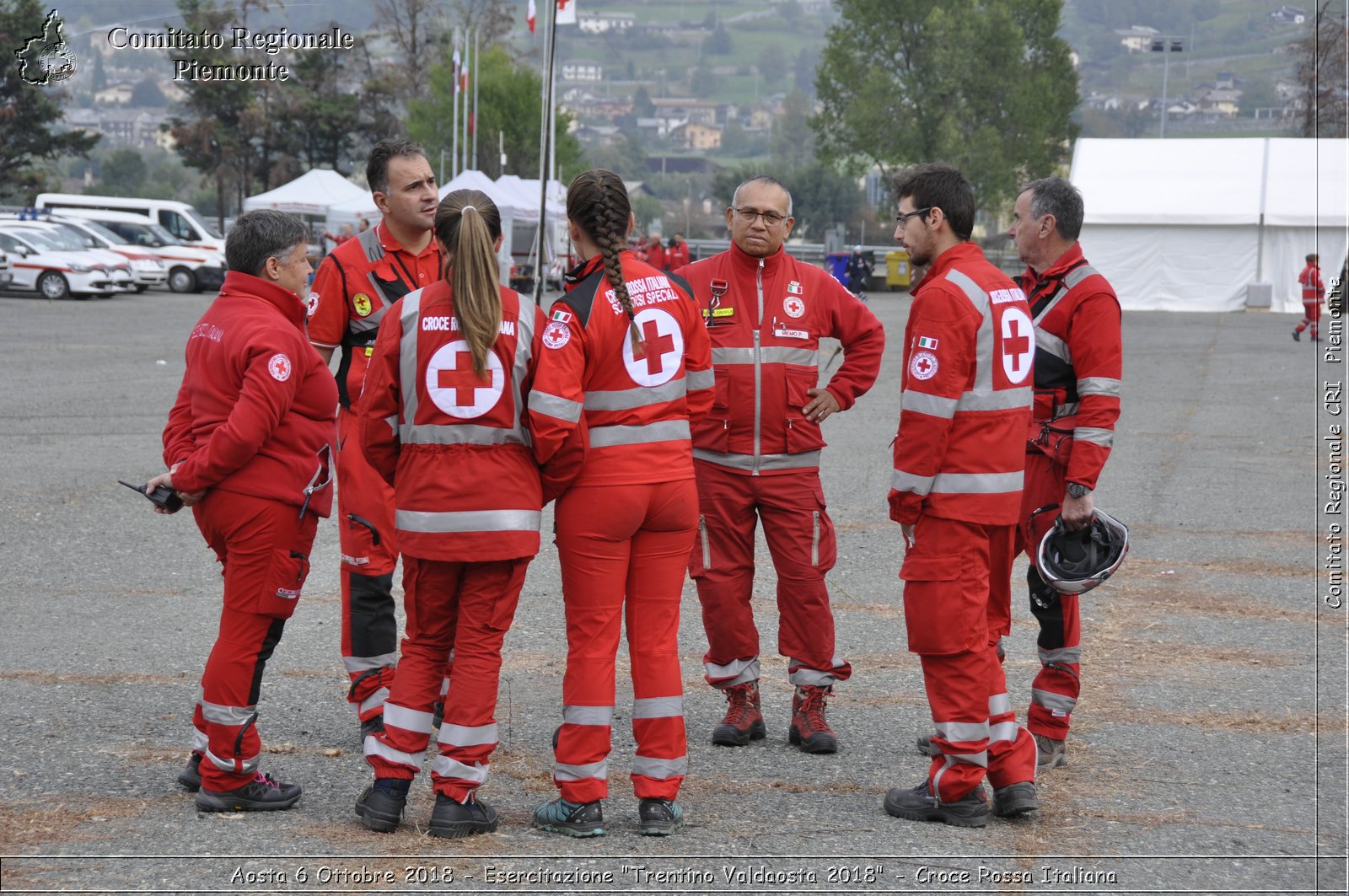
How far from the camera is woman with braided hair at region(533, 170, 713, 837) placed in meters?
4.41

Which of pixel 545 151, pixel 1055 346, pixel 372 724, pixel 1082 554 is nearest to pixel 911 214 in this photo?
pixel 1055 346

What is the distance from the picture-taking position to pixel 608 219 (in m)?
4.41

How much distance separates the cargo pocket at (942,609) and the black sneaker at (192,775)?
2.55m

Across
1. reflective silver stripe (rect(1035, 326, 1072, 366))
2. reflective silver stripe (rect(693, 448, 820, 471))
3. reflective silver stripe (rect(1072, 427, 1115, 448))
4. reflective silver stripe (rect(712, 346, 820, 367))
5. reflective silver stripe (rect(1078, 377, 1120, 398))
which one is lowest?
reflective silver stripe (rect(693, 448, 820, 471))

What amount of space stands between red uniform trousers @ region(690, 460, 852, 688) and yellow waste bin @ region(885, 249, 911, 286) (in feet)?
140

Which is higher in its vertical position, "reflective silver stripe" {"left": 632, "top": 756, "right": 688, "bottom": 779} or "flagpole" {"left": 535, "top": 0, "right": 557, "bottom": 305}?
"flagpole" {"left": 535, "top": 0, "right": 557, "bottom": 305}

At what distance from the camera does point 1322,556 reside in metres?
9.11

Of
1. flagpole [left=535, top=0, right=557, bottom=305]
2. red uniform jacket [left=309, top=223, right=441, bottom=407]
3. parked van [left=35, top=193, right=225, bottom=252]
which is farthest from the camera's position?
parked van [left=35, top=193, right=225, bottom=252]

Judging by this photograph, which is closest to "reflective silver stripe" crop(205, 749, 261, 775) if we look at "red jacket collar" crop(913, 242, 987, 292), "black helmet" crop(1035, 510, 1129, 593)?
"red jacket collar" crop(913, 242, 987, 292)

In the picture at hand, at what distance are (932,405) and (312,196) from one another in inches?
1498

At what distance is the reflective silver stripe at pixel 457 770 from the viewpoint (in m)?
4.31

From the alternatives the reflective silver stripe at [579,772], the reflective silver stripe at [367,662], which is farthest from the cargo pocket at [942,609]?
the reflective silver stripe at [367,662]

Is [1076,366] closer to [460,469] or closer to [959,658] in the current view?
[959,658]

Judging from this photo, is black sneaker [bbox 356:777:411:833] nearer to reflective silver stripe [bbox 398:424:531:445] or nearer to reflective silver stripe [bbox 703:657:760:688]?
reflective silver stripe [bbox 398:424:531:445]
